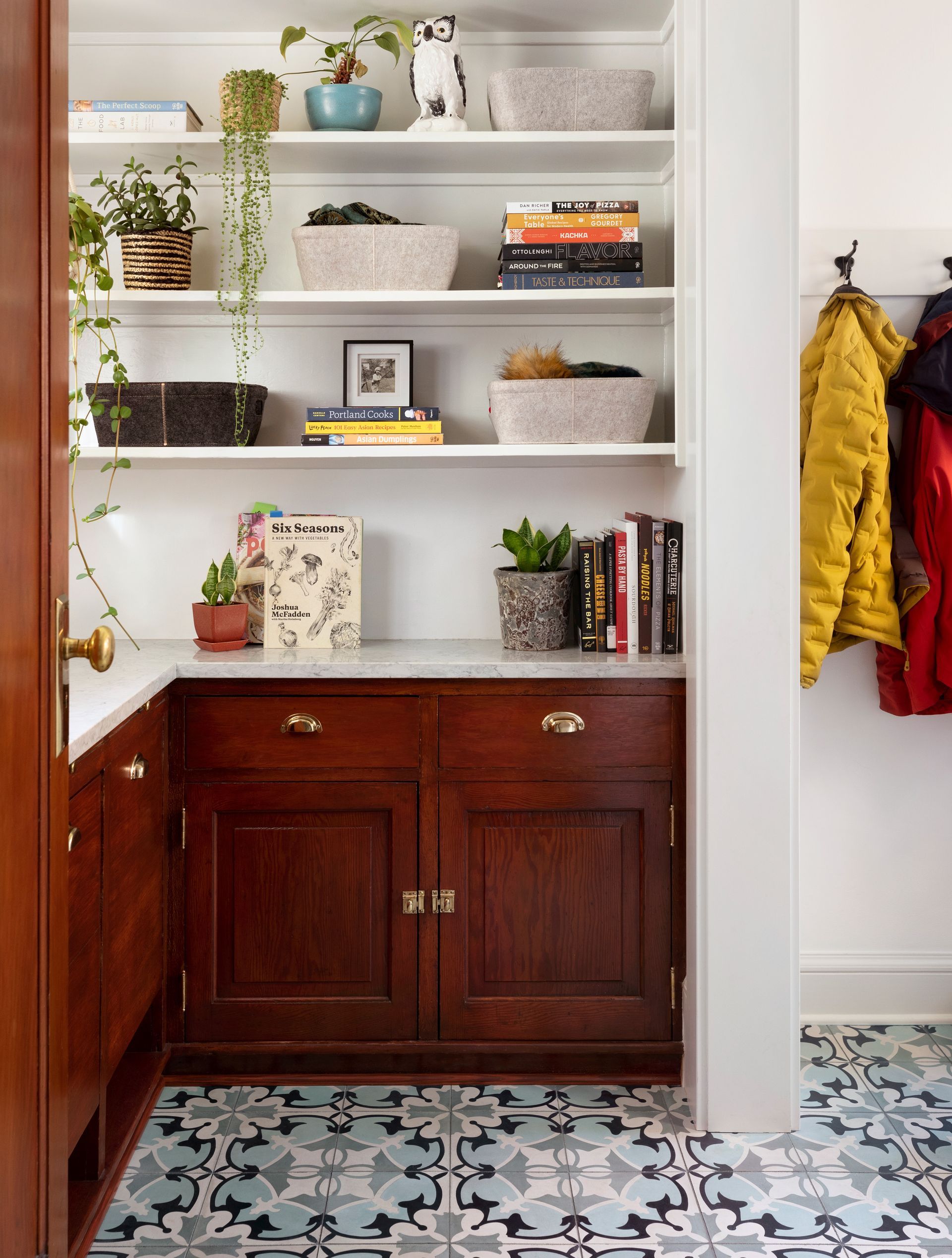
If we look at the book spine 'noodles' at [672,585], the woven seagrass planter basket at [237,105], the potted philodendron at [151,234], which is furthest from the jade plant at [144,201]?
the book spine 'noodles' at [672,585]

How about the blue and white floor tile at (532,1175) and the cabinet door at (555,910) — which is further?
the cabinet door at (555,910)

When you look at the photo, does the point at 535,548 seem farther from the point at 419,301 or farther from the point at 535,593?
the point at 419,301

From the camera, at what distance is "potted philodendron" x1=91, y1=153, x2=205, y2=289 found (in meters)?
2.35

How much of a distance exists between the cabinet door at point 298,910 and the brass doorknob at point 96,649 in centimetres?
117

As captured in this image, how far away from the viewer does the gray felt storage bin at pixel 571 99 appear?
7.48ft

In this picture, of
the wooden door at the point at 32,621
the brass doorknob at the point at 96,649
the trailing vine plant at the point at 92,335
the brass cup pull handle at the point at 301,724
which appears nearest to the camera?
the wooden door at the point at 32,621

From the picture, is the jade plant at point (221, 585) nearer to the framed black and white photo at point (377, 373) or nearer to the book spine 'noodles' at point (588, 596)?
the framed black and white photo at point (377, 373)

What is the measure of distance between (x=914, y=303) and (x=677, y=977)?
1644mm

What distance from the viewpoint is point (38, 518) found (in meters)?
1.03

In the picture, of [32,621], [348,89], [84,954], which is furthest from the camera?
[348,89]

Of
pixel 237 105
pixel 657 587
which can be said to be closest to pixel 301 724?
pixel 657 587

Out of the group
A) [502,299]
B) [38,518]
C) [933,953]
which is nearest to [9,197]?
[38,518]

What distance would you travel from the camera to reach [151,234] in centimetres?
235

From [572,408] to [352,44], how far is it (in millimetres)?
1032
